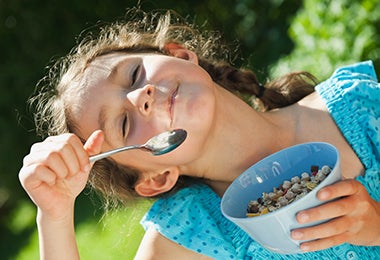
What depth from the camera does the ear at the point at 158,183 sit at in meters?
2.30

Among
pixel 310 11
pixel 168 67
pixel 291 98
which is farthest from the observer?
pixel 310 11

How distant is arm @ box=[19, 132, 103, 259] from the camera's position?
182 centimetres

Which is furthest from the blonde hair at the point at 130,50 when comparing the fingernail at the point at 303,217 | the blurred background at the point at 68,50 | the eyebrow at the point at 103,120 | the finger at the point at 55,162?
the fingernail at the point at 303,217

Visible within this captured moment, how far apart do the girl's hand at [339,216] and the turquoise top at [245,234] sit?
0.91 ft

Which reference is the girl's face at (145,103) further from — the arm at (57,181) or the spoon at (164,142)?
the arm at (57,181)

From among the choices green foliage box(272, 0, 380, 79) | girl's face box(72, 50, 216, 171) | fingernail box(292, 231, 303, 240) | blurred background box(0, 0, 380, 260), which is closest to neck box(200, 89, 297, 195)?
girl's face box(72, 50, 216, 171)

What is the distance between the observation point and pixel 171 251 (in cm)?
227

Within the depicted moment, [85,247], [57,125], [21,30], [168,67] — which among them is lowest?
[85,247]

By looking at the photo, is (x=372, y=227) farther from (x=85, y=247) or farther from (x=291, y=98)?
(x=85, y=247)

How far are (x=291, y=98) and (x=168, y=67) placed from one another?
0.58 metres

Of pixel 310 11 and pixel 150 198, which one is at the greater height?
pixel 310 11

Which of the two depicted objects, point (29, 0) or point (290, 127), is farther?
point (29, 0)

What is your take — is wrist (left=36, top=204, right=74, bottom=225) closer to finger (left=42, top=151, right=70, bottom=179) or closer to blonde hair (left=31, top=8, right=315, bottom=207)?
finger (left=42, top=151, right=70, bottom=179)

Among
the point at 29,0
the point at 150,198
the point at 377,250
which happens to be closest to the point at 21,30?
the point at 29,0
